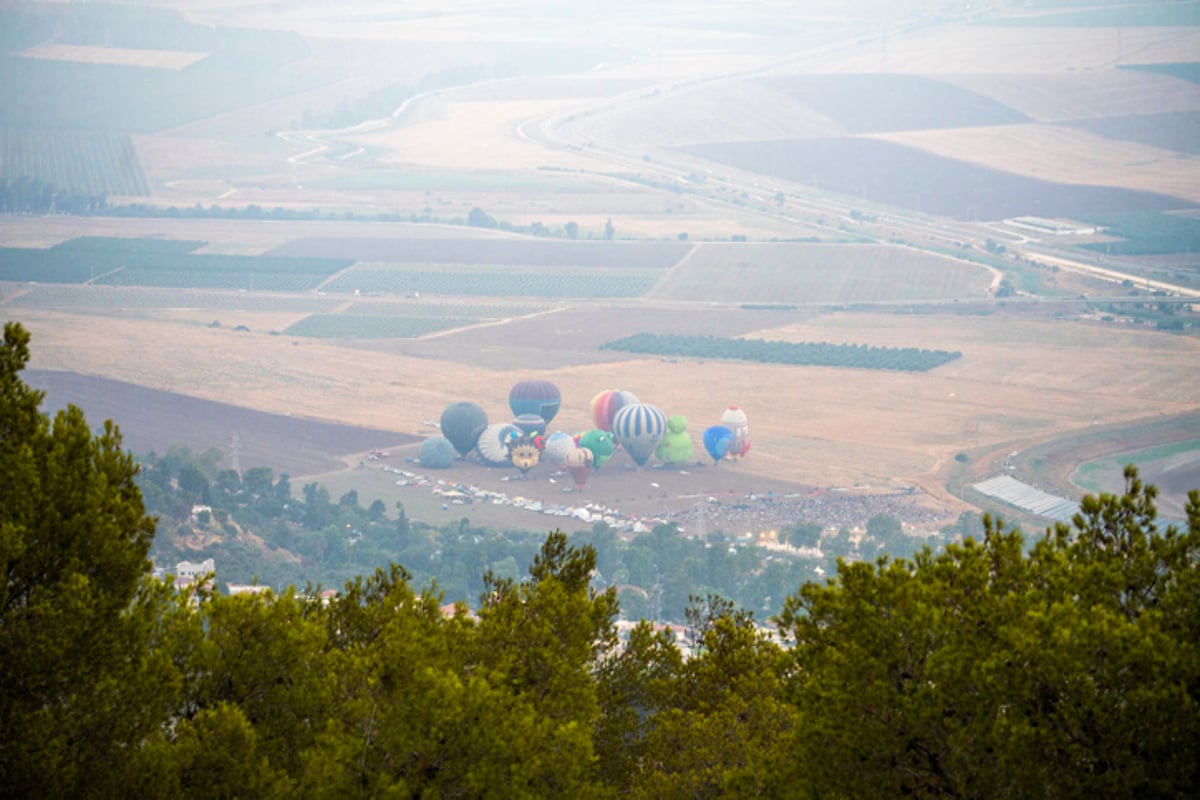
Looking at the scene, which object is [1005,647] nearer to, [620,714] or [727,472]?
[620,714]

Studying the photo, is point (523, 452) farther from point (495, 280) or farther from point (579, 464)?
point (495, 280)

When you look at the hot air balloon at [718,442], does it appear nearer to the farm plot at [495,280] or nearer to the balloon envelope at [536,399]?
the balloon envelope at [536,399]

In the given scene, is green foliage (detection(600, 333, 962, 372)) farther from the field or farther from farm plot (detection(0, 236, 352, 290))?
farm plot (detection(0, 236, 352, 290))

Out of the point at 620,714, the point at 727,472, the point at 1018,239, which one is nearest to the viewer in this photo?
the point at 620,714

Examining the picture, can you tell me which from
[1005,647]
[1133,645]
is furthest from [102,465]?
[1133,645]

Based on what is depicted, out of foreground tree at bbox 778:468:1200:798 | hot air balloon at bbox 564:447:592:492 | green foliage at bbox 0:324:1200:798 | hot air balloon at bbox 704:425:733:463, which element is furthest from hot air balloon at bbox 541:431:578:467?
foreground tree at bbox 778:468:1200:798

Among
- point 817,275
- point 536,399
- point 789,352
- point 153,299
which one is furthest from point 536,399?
point 817,275
